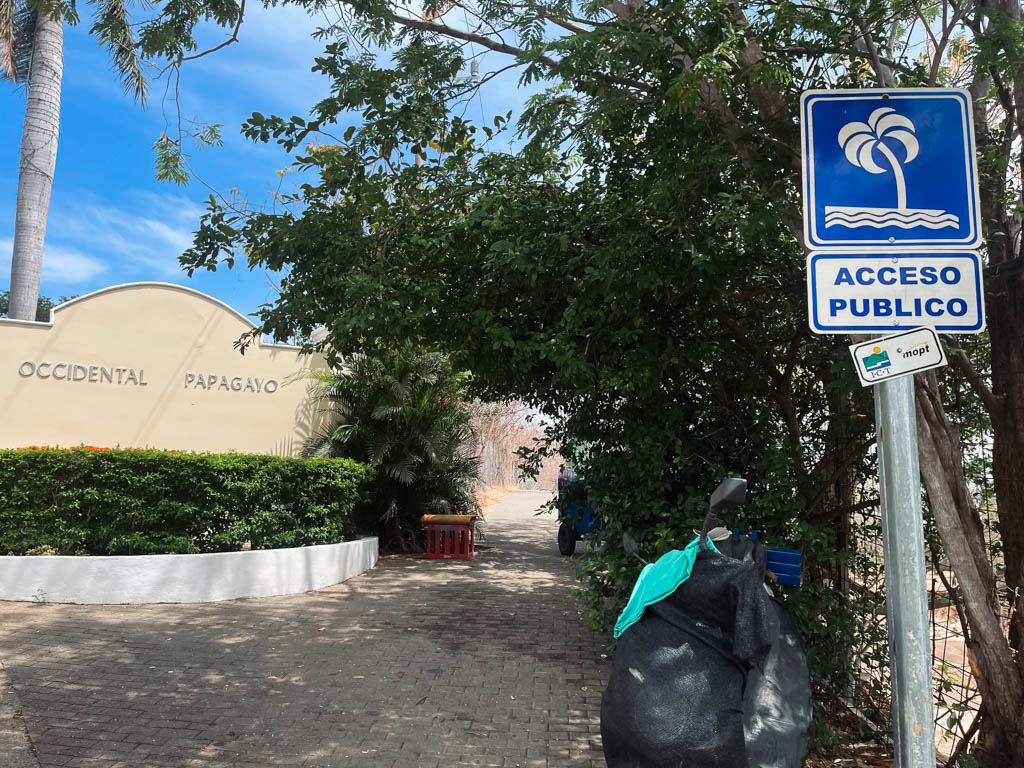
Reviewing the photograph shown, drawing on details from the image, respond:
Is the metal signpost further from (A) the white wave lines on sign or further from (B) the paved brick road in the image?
(B) the paved brick road

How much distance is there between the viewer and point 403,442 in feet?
41.3

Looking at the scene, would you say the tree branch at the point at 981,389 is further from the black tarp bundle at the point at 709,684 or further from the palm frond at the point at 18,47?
the palm frond at the point at 18,47

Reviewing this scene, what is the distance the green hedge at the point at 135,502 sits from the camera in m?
8.36

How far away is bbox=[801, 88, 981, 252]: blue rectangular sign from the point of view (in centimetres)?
229

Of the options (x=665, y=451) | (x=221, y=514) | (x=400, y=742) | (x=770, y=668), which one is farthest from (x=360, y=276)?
(x=221, y=514)

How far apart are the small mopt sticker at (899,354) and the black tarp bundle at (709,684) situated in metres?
0.81

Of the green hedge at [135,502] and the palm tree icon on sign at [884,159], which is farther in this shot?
the green hedge at [135,502]

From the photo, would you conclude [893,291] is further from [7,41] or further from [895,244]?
[7,41]

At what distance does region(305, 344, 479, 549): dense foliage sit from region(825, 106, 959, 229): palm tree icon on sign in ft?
33.2

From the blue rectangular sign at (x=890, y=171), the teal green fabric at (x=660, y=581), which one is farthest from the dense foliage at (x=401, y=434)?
the blue rectangular sign at (x=890, y=171)

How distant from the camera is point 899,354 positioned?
2.15 m

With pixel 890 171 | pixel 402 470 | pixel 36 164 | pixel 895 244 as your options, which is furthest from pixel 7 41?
pixel 895 244

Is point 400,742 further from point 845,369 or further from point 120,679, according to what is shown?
point 845,369

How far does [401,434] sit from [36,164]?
520 inches
